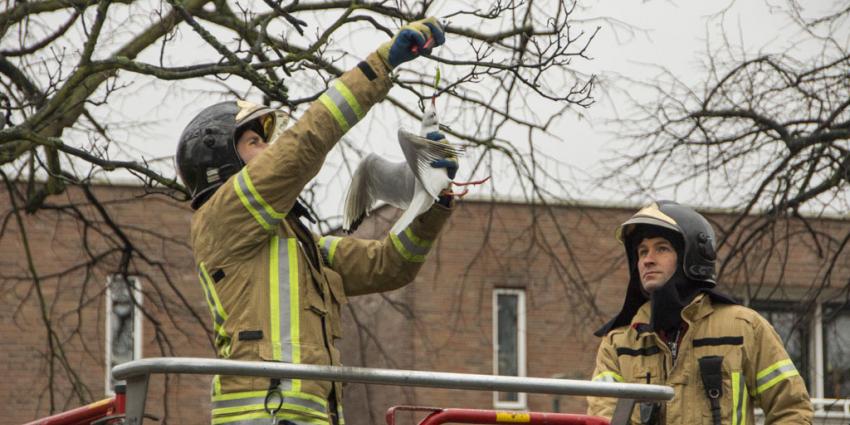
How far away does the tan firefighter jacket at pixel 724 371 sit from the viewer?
5.52 meters

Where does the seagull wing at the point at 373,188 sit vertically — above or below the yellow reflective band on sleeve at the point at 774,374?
above

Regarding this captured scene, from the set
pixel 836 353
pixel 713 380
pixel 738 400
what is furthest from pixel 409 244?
pixel 836 353

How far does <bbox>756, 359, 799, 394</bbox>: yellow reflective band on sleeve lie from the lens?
552cm

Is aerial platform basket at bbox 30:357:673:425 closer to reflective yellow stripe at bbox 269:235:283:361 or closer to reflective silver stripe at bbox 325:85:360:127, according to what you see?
reflective yellow stripe at bbox 269:235:283:361

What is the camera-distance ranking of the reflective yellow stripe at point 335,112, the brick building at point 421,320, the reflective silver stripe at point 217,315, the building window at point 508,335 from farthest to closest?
the building window at point 508,335 < the brick building at point 421,320 < the reflective silver stripe at point 217,315 < the reflective yellow stripe at point 335,112

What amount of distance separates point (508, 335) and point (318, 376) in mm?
17809

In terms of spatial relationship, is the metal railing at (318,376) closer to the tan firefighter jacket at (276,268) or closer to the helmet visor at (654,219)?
the tan firefighter jacket at (276,268)

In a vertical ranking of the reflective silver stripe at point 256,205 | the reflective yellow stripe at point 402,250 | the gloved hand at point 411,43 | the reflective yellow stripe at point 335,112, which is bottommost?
the reflective yellow stripe at point 402,250

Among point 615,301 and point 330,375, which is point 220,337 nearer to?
point 330,375

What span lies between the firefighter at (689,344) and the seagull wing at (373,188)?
95 centimetres

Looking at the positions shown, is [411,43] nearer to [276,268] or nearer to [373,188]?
[276,268]

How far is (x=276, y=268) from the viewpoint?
5141mm

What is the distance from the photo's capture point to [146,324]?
68.5 ft

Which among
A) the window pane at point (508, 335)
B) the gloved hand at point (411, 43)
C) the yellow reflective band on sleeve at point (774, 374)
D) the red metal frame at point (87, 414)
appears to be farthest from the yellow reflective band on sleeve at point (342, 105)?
the window pane at point (508, 335)
